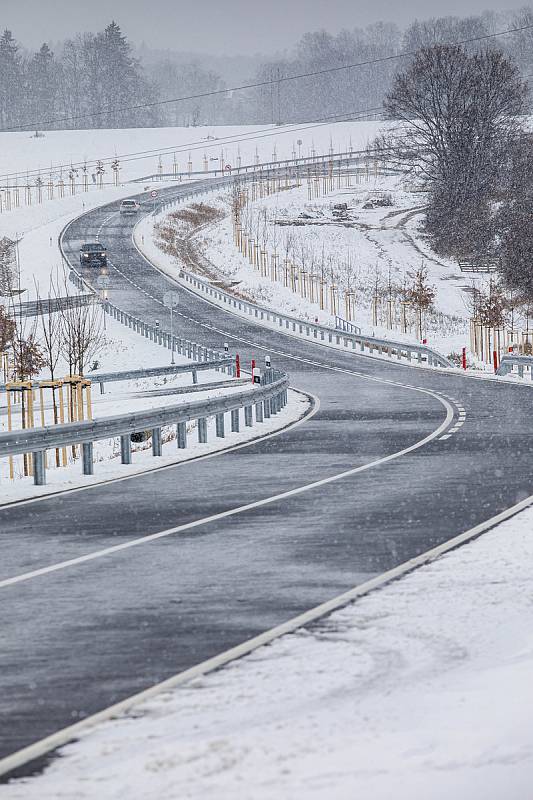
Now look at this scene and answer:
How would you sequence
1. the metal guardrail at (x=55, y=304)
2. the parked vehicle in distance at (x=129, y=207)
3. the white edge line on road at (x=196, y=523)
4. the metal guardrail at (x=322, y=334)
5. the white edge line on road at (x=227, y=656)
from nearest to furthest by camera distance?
the white edge line on road at (x=227, y=656), the white edge line on road at (x=196, y=523), the metal guardrail at (x=322, y=334), the metal guardrail at (x=55, y=304), the parked vehicle in distance at (x=129, y=207)

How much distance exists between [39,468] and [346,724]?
40.8 ft

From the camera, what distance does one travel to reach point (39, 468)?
18719mm

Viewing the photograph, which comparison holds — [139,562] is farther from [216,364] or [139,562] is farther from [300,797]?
[216,364]

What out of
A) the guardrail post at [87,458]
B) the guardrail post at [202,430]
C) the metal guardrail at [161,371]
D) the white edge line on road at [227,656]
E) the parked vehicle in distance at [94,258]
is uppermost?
the parked vehicle in distance at [94,258]

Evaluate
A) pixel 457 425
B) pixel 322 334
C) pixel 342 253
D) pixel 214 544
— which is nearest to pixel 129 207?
pixel 342 253

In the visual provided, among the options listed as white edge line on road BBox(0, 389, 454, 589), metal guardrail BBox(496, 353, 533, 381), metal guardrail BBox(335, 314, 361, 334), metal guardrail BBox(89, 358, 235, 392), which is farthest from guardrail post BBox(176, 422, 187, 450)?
metal guardrail BBox(335, 314, 361, 334)

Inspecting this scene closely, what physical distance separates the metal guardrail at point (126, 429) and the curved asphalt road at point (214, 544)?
1060 millimetres

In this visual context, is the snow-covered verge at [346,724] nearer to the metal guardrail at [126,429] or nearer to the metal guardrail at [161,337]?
the metal guardrail at [126,429]

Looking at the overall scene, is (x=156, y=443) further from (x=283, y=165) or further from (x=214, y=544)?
(x=283, y=165)

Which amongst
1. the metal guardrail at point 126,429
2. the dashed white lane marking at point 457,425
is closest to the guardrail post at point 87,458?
the metal guardrail at point 126,429

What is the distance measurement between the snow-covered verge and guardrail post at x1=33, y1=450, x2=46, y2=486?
973 cm

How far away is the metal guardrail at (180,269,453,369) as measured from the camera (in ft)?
177

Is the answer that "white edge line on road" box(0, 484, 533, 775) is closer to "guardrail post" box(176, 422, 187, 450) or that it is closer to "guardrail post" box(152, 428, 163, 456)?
"guardrail post" box(152, 428, 163, 456)

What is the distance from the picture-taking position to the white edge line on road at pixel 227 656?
21.8 ft
